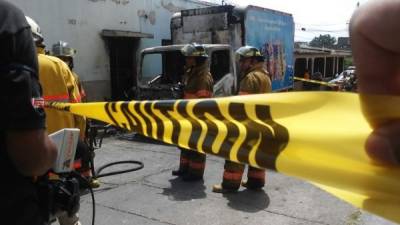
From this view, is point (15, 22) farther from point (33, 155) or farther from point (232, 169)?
point (232, 169)

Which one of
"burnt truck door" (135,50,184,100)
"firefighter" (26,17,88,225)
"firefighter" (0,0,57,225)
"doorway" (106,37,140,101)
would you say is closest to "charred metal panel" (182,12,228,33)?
"burnt truck door" (135,50,184,100)

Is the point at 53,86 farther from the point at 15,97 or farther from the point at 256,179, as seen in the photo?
Answer: the point at 256,179

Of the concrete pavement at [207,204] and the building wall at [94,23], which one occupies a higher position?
the building wall at [94,23]

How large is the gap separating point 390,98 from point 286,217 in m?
3.56

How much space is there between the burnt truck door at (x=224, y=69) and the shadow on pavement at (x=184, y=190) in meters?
3.38

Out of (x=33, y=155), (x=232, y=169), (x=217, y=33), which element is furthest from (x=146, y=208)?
(x=217, y=33)

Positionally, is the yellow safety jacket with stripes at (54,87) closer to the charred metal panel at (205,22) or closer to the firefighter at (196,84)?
the firefighter at (196,84)

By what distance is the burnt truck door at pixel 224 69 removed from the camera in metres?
9.27

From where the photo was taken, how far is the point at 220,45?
30.6 feet

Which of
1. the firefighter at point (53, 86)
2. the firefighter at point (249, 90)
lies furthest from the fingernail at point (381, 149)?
the firefighter at point (249, 90)

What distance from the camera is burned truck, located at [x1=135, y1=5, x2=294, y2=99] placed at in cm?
940

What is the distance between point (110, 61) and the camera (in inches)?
539

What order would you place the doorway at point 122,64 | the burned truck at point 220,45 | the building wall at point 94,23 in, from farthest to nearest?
1. the doorway at point 122,64
2. the building wall at point 94,23
3. the burned truck at point 220,45

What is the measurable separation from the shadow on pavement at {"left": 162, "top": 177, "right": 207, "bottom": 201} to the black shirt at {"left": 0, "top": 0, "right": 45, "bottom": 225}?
12.4 ft
